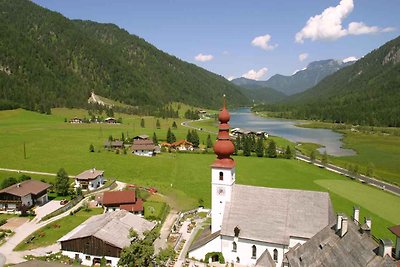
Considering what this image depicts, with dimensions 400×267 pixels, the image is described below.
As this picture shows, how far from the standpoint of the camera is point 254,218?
4025cm

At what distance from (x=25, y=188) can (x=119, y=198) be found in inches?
676

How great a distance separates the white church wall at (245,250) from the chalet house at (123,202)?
70.6 ft

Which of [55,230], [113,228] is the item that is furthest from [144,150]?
[113,228]

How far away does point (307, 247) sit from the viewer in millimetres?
33312

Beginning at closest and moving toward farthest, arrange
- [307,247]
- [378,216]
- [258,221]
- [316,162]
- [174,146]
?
[307,247] → [258,221] → [378,216] → [316,162] → [174,146]

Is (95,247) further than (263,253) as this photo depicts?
Yes

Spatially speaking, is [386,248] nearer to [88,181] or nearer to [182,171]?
[88,181]

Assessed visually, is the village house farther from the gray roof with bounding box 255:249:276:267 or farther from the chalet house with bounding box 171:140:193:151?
the chalet house with bounding box 171:140:193:151

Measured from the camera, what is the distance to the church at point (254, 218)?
38.2 meters

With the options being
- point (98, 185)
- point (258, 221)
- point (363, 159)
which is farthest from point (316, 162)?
point (258, 221)

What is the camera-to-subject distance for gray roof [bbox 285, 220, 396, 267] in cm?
2569

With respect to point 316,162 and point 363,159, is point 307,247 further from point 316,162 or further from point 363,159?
point 363,159

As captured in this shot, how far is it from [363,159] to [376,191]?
43277 mm

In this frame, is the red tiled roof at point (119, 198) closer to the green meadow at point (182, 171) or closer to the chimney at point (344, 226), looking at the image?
the green meadow at point (182, 171)
